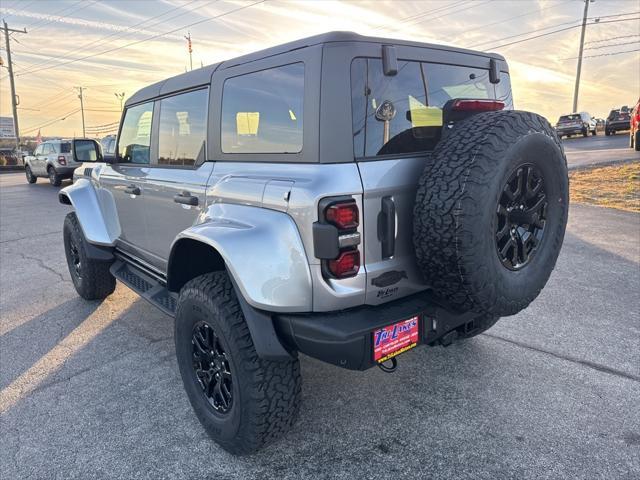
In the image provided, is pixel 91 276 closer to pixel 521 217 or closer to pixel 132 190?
pixel 132 190

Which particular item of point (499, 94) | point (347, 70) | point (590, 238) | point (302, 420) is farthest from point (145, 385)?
point (590, 238)

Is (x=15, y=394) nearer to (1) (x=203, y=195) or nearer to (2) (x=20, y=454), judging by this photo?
(2) (x=20, y=454)

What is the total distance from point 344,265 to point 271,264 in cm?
33

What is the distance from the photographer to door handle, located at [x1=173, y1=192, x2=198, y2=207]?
9.00ft

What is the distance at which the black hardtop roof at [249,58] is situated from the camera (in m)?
2.10

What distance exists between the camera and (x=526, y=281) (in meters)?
2.29

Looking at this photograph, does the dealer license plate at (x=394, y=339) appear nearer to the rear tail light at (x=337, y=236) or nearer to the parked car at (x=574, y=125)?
the rear tail light at (x=337, y=236)

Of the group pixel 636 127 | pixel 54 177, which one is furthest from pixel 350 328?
pixel 54 177

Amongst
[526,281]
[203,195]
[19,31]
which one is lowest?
[526,281]

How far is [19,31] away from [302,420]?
50283 millimetres

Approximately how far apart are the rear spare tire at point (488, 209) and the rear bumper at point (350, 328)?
173 millimetres

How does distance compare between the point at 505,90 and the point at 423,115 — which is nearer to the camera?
the point at 423,115

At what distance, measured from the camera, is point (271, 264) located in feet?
6.77

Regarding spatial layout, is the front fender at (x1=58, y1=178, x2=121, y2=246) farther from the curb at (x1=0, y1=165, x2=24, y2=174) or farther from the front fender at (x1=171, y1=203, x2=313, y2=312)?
the curb at (x1=0, y1=165, x2=24, y2=174)
